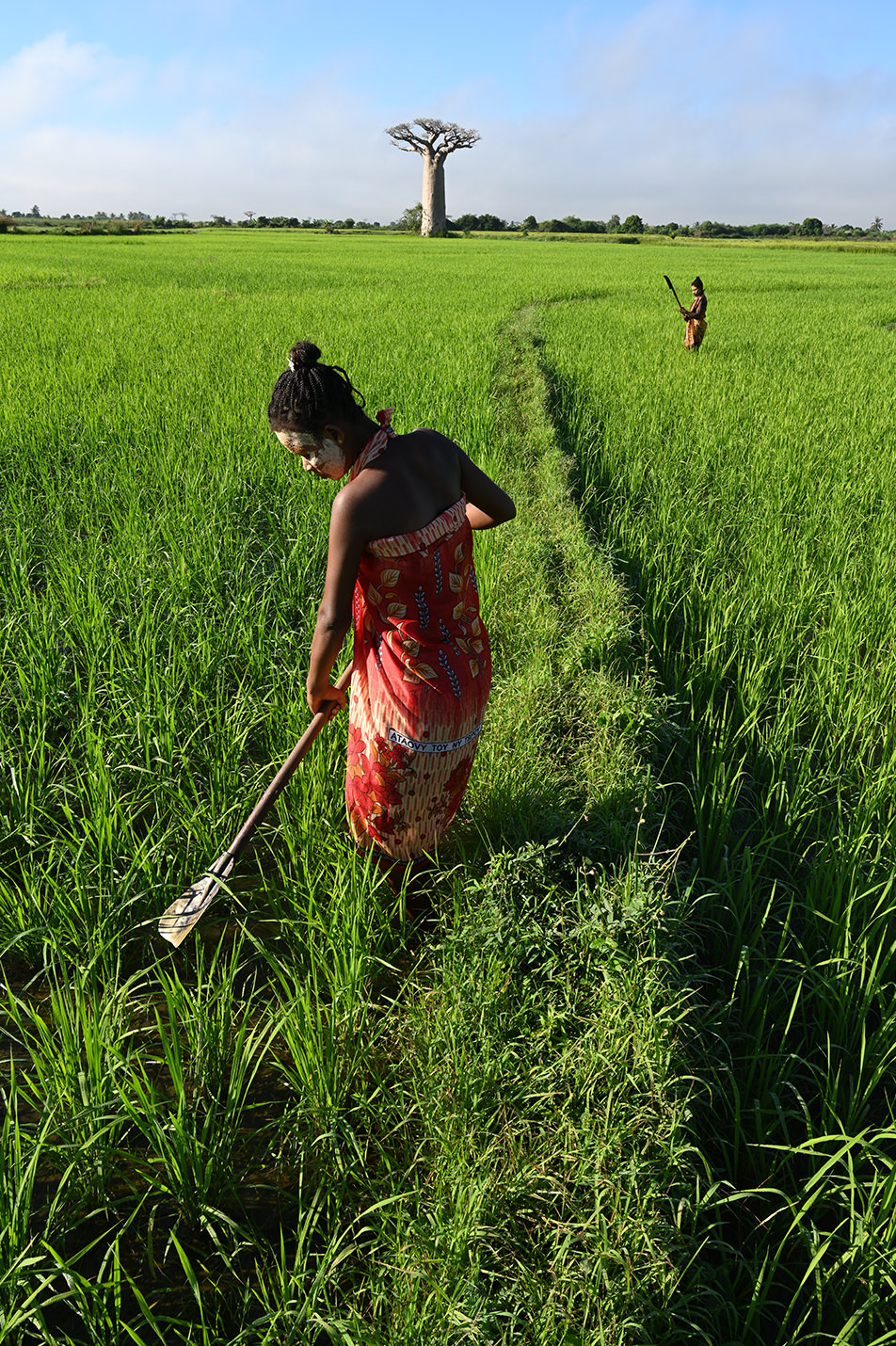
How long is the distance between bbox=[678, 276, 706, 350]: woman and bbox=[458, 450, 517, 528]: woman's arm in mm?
6751

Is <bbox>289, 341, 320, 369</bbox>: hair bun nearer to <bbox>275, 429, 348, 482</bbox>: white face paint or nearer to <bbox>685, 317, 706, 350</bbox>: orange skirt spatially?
<bbox>275, 429, 348, 482</bbox>: white face paint

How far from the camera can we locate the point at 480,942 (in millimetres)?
1525

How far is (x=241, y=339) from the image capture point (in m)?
7.75

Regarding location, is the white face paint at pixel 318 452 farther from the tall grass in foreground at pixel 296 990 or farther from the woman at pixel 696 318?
the woman at pixel 696 318

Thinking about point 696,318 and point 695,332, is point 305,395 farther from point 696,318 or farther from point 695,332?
point 695,332

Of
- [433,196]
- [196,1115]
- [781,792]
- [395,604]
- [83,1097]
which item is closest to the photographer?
[83,1097]

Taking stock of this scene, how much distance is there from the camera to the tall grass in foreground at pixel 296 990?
3.51ft

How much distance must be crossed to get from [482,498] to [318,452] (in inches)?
16.7

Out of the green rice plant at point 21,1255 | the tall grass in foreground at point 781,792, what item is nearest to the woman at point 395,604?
the tall grass in foreground at point 781,792

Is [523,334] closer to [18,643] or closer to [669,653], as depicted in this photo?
[669,653]

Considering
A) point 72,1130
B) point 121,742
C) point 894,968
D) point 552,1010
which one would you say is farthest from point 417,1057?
point 121,742

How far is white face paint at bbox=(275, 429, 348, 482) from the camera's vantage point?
1403 mm

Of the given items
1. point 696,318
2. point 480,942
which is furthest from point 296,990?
point 696,318

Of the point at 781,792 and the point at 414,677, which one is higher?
the point at 414,677
